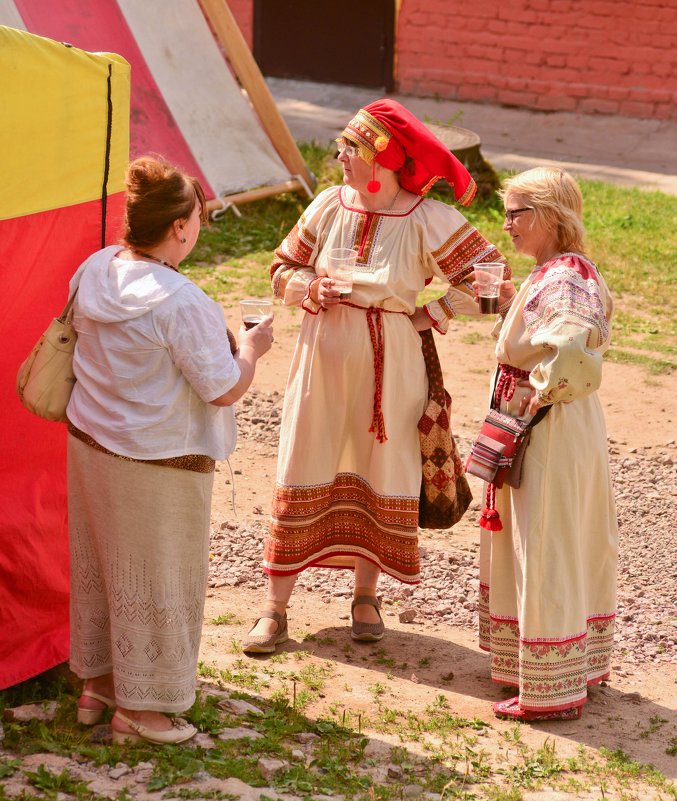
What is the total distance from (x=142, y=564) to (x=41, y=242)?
107 cm

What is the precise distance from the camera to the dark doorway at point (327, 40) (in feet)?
49.6

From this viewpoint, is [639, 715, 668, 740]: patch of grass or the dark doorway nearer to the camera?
[639, 715, 668, 740]: patch of grass

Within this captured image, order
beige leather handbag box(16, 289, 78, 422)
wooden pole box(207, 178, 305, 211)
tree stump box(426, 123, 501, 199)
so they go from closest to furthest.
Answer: beige leather handbag box(16, 289, 78, 422) → wooden pole box(207, 178, 305, 211) → tree stump box(426, 123, 501, 199)

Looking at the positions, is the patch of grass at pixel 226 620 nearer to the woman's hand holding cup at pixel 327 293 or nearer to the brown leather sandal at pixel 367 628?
the brown leather sandal at pixel 367 628

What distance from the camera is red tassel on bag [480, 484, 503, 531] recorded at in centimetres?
429

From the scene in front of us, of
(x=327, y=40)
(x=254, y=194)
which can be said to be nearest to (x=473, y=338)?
(x=254, y=194)

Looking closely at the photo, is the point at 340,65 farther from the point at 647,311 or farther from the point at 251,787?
the point at 251,787

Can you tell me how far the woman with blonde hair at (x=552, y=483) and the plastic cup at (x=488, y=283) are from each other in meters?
0.07

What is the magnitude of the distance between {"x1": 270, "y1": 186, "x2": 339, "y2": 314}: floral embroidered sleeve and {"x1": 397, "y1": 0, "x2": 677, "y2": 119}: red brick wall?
9.91 m

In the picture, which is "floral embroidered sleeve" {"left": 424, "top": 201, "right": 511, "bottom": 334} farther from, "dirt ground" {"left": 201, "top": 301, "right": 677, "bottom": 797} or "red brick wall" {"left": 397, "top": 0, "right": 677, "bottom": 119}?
"red brick wall" {"left": 397, "top": 0, "right": 677, "bottom": 119}

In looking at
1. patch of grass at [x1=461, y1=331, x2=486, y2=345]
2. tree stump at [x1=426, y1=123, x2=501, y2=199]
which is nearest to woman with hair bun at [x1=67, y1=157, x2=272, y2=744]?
patch of grass at [x1=461, y1=331, x2=486, y2=345]

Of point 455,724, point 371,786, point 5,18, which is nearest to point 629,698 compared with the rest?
point 455,724

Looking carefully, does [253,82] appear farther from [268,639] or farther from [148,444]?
[148,444]

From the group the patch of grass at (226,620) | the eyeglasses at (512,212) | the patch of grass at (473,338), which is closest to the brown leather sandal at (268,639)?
the patch of grass at (226,620)
